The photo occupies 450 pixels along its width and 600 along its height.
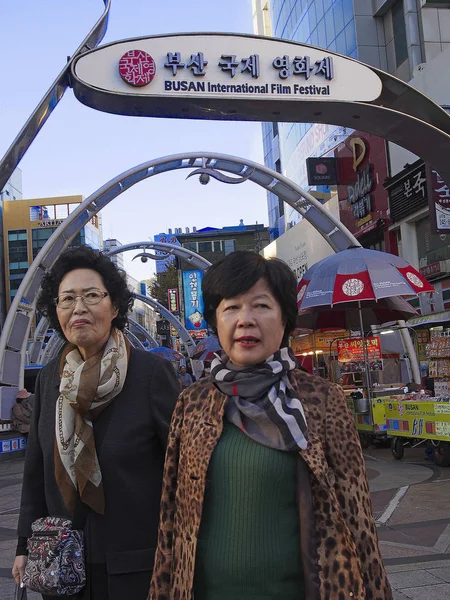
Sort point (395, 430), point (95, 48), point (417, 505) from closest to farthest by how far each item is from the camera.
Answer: point (417, 505), point (95, 48), point (395, 430)

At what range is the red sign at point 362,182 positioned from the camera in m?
23.9

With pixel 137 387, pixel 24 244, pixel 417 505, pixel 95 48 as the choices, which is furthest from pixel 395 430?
pixel 24 244

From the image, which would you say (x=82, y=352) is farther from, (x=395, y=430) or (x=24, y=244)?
(x=24, y=244)

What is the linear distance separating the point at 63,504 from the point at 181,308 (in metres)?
57.4

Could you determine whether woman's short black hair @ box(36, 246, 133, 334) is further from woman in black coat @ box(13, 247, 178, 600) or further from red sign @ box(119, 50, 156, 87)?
red sign @ box(119, 50, 156, 87)

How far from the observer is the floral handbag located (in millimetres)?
2477

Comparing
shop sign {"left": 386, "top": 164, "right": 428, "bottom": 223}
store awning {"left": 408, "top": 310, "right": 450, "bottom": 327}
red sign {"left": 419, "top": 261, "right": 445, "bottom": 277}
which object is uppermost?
shop sign {"left": 386, "top": 164, "right": 428, "bottom": 223}

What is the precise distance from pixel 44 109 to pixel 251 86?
9.66ft

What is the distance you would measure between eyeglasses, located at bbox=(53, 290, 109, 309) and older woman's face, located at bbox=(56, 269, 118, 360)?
1 cm

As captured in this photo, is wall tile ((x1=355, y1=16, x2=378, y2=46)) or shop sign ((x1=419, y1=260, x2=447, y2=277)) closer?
shop sign ((x1=419, y1=260, x2=447, y2=277))

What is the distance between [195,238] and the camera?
69562 mm

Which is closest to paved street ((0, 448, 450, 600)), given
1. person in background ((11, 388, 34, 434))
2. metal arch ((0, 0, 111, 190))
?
person in background ((11, 388, 34, 434))

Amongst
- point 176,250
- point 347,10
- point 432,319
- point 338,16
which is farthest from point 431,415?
point 338,16

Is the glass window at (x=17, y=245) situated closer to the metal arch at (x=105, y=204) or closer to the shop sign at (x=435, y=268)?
the metal arch at (x=105, y=204)
